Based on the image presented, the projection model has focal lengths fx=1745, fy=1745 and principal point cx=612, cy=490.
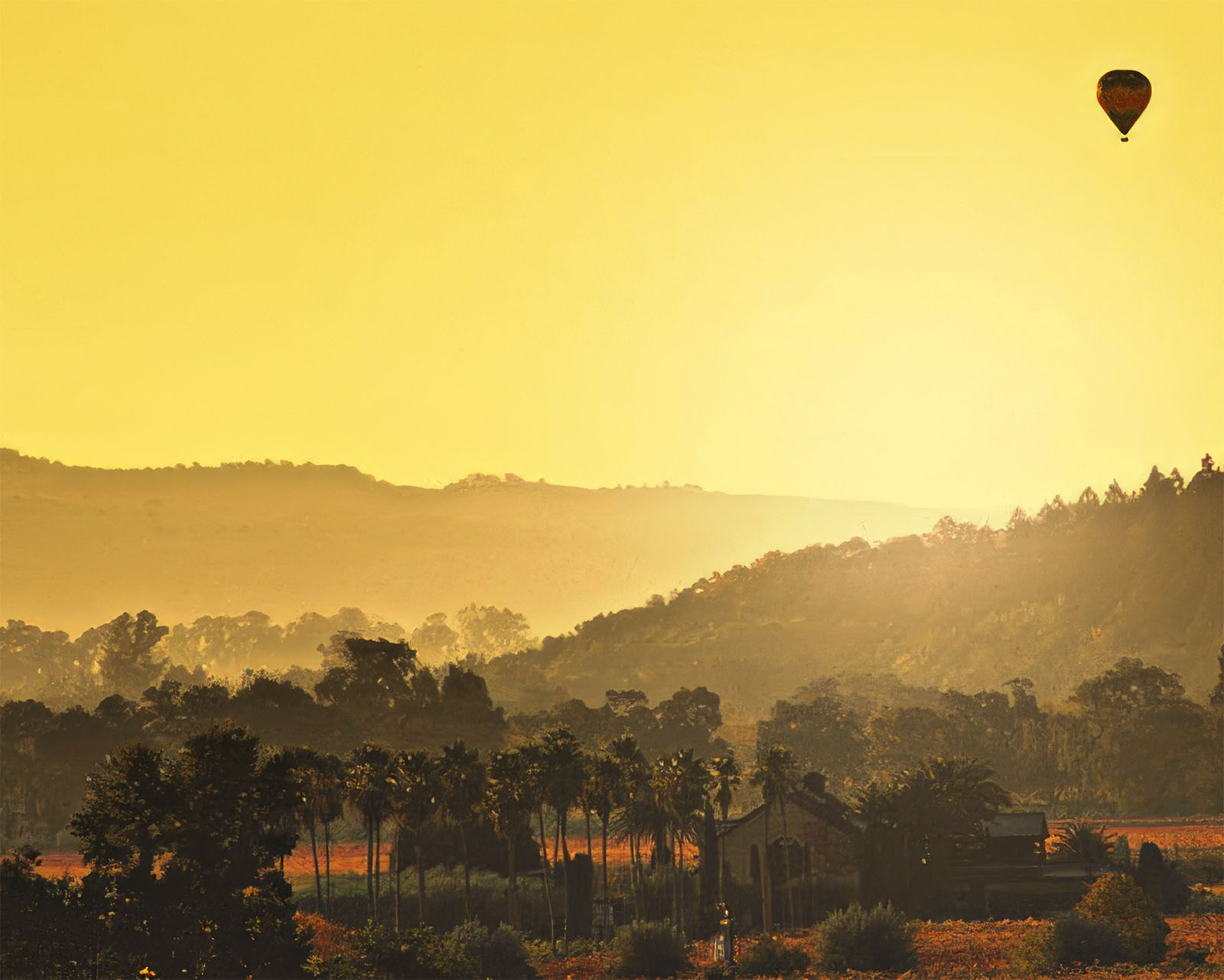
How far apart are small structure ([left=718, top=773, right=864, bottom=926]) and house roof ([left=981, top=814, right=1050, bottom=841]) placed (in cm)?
872

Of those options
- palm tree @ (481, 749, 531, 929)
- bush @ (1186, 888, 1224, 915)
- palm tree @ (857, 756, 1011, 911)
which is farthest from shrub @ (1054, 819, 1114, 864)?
palm tree @ (481, 749, 531, 929)

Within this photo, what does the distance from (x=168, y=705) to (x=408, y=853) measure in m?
61.4

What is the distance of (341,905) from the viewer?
361 ft

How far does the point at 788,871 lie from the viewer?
109000 mm

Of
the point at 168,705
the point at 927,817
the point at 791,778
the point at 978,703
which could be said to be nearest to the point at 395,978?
the point at 791,778

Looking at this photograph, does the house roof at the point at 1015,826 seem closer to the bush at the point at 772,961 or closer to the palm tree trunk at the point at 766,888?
→ the palm tree trunk at the point at 766,888

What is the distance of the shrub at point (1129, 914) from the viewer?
94.2 m

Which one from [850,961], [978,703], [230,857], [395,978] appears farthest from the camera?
[978,703]

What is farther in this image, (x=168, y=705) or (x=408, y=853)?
(x=168, y=705)

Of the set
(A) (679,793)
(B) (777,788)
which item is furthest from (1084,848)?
(A) (679,793)

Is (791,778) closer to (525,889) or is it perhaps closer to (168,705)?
(525,889)

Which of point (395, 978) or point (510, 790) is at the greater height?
point (510, 790)

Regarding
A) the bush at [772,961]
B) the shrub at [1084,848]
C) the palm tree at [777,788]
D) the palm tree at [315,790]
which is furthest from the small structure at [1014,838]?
the palm tree at [315,790]

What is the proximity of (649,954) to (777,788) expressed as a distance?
16.5 m
